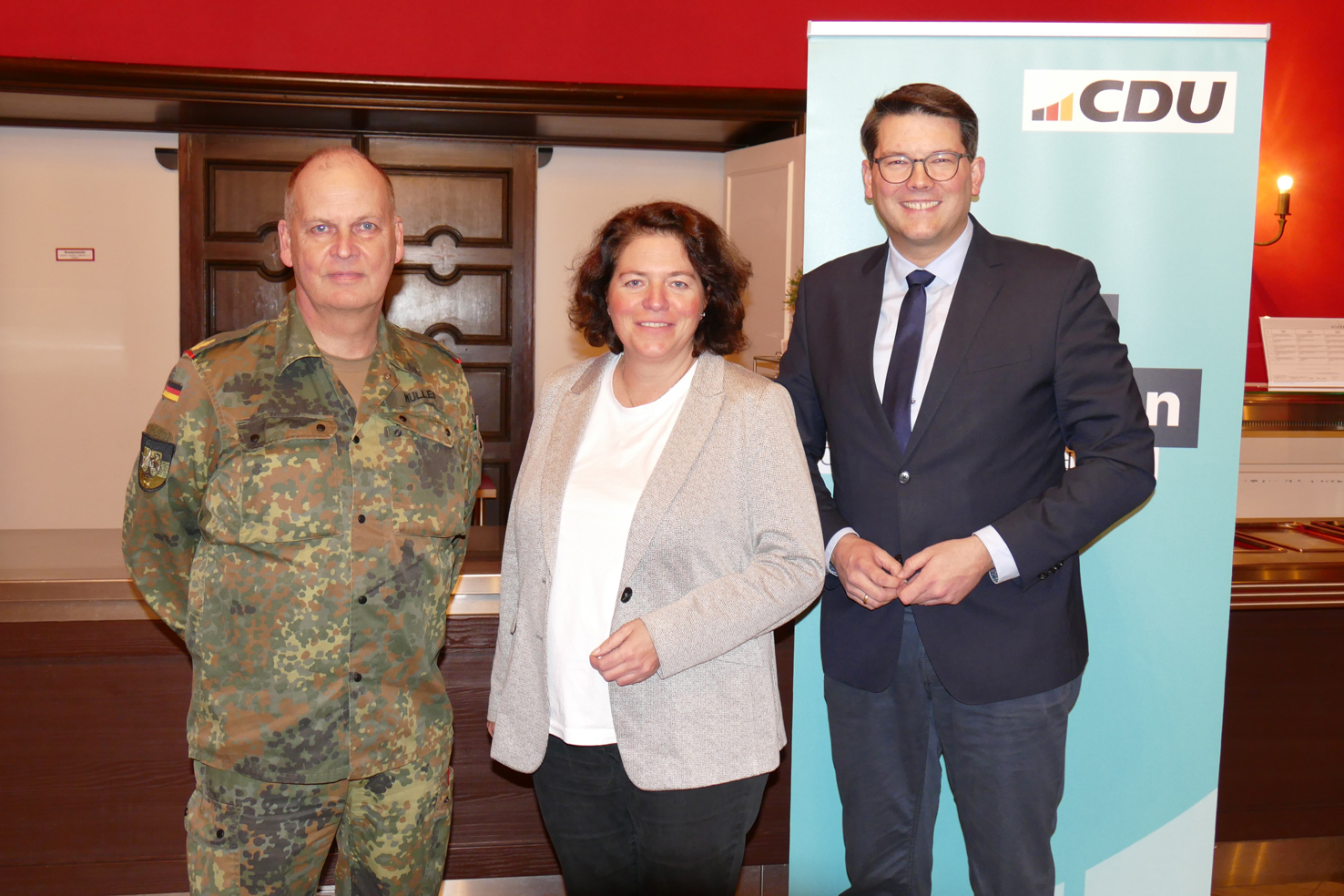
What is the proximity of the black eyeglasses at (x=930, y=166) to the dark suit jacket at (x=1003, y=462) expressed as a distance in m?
0.16

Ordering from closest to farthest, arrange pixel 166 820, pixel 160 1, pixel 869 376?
pixel 869 376, pixel 166 820, pixel 160 1

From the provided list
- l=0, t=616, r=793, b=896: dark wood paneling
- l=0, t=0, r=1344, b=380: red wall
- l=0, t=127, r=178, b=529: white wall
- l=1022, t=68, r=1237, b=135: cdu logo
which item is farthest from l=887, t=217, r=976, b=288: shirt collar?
l=0, t=127, r=178, b=529: white wall

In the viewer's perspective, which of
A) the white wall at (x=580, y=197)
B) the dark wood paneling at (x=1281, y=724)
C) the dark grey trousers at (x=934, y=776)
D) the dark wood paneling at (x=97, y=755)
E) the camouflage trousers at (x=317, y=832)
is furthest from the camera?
the white wall at (x=580, y=197)

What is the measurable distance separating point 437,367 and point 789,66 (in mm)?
3510

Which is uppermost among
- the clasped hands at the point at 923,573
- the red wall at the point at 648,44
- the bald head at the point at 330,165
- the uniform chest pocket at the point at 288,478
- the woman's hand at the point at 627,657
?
the red wall at the point at 648,44

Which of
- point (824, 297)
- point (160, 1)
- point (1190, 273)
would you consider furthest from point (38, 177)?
point (1190, 273)

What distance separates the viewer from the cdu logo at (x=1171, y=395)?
211cm

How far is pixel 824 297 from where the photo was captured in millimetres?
1932

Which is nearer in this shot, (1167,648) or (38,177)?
(1167,648)

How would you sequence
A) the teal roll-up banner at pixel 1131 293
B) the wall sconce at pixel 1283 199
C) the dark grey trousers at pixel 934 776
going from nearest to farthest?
the dark grey trousers at pixel 934 776 < the teal roll-up banner at pixel 1131 293 < the wall sconce at pixel 1283 199

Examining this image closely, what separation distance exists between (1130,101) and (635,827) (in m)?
1.75

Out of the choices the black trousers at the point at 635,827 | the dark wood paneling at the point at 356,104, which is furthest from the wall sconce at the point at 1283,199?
the black trousers at the point at 635,827

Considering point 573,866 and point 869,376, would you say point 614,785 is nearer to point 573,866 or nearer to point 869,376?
point 573,866

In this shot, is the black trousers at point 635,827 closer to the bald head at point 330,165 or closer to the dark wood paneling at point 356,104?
the bald head at point 330,165
